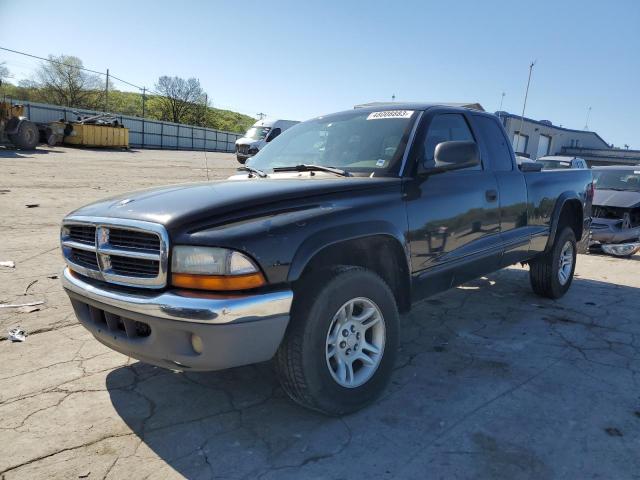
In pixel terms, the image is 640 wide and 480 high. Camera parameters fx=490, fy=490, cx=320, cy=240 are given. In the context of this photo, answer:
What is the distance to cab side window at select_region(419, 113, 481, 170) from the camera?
348 centimetres

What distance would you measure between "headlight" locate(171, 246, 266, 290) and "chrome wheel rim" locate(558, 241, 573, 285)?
14.1 feet

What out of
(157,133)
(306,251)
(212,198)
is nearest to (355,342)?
(306,251)

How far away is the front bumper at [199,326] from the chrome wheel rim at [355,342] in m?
0.43

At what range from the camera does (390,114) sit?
3709 millimetres

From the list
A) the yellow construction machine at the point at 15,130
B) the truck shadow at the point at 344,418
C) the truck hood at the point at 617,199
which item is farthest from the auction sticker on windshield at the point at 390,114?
the yellow construction machine at the point at 15,130

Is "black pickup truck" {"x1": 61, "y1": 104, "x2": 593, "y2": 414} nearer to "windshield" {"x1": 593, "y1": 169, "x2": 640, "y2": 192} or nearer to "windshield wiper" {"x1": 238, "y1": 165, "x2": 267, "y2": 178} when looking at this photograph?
"windshield wiper" {"x1": 238, "y1": 165, "x2": 267, "y2": 178}

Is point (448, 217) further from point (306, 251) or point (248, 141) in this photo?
point (248, 141)

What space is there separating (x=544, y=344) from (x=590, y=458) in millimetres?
1692

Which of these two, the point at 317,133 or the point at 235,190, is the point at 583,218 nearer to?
the point at 317,133

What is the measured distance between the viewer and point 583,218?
5.72 metres

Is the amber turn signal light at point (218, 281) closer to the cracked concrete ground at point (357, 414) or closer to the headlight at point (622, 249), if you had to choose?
the cracked concrete ground at point (357, 414)

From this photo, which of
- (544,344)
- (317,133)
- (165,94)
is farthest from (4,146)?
(165,94)

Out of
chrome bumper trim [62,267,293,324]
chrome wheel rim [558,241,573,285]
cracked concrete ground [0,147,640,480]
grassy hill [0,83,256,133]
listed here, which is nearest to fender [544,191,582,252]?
chrome wheel rim [558,241,573,285]

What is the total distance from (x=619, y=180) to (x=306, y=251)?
1000 cm
